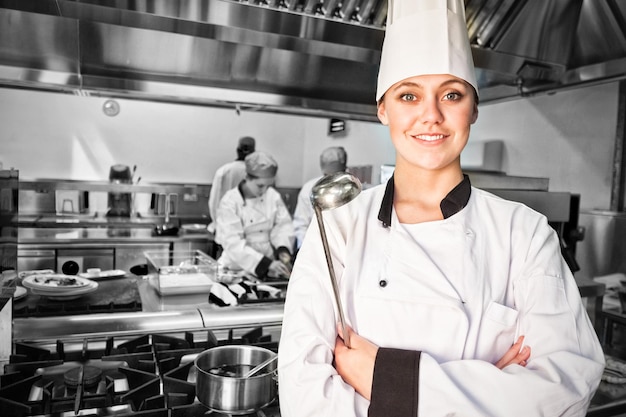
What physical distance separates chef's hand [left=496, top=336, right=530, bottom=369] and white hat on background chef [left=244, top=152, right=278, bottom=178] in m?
3.02

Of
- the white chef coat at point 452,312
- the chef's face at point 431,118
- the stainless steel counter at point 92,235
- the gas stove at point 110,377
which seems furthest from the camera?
the stainless steel counter at point 92,235

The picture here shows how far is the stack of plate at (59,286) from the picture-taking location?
1875 mm

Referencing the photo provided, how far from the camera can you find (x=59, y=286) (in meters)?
1.90

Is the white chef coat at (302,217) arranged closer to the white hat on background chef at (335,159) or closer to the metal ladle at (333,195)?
the white hat on background chef at (335,159)

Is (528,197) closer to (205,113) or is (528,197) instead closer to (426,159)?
(426,159)

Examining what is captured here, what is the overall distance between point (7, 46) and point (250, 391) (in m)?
1.60

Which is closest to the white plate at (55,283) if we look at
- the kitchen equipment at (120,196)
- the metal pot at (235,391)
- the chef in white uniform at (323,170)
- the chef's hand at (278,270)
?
the metal pot at (235,391)

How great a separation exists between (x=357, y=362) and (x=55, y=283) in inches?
62.2

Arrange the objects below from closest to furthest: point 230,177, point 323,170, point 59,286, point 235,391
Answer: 1. point 235,391
2. point 59,286
3. point 323,170
4. point 230,177

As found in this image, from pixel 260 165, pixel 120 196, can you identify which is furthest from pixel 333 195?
pixel 120 196

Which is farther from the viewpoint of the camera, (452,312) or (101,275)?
(101,275)

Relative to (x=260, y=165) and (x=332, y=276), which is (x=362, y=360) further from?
(x=260, y=165)

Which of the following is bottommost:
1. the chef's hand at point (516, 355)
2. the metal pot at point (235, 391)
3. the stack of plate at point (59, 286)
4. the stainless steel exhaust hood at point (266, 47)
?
the metal pot at point (235, 391)

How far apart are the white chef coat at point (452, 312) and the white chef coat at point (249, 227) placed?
277 centimetres
